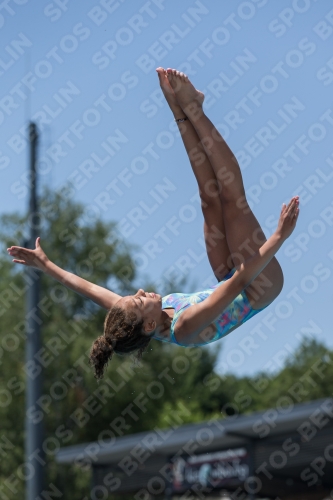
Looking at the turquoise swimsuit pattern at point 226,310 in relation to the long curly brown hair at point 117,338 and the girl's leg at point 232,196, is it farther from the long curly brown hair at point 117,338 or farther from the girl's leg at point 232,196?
the long curly brown hair at point 117,338

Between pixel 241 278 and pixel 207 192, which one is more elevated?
pixel 207 192

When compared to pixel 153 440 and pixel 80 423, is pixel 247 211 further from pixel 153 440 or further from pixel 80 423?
pixel 80 423

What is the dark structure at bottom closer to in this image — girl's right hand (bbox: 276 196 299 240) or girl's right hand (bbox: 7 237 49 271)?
girl's right hand (bbox: 7 237 49 271)

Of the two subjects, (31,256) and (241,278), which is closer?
(241,278)

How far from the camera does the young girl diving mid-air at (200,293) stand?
5398mm

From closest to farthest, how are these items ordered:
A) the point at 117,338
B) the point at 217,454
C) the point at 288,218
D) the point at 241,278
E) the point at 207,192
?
the point at 288,218
the point at 241,278
the point at 117,338
the point at 207,192
the point at 217,454

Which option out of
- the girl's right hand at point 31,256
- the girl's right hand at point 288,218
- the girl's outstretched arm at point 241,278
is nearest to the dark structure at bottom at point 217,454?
the girl's right hand at point 31,256

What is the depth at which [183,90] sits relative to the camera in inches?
220

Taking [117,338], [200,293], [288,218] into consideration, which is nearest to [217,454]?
[200,293]

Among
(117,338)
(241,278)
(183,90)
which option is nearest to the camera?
(241,278)

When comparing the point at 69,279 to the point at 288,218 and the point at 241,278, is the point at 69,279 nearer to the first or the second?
the point at 241,278

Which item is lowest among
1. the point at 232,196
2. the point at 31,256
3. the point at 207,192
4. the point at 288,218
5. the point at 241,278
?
the point at 31,256

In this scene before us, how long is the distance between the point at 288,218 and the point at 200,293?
→ 3.93 ft

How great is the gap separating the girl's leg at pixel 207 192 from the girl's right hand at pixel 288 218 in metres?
1.14
